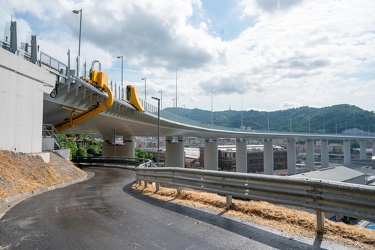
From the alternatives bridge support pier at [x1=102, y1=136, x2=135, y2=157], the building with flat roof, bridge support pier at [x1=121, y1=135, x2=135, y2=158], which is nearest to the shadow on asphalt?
the building with flat roof

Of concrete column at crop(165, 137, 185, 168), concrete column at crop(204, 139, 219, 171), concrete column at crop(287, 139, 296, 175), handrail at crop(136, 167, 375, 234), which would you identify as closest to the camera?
handrail at crop(136, 167, 375, 234)

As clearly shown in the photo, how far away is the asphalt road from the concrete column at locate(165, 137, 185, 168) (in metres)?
59.9

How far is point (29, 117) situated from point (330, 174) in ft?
161

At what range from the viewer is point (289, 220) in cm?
612

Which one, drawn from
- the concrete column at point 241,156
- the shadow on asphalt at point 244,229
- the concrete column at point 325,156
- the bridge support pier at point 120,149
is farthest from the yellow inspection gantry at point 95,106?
the concrete column at point 325,156

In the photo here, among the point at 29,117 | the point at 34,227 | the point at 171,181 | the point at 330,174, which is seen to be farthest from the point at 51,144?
the point at 330,174

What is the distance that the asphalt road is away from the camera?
5.17 meters

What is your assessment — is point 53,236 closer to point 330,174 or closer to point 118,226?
point 118,226

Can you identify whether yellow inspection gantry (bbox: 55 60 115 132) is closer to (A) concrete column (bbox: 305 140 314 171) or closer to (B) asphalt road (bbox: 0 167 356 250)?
(B) asphalt road (bbox: 0 167 356 250)

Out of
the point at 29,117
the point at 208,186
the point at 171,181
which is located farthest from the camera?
the point at 29,117

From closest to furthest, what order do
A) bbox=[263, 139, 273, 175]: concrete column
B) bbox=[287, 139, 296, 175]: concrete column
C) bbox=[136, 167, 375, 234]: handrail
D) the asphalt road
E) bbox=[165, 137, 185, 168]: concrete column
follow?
1. bbox=[136, 167, 375, 234]: handrail
2. the asphalt road
3. bbox=[165, 137, 185, 168]: concrete column
4. bbox=[263, 139, 273, 175]: concrete column
5. bbox=[287, 139, 296, 175]: concrete column

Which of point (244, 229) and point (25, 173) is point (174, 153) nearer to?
point (25, 173)

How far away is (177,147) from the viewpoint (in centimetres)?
6950

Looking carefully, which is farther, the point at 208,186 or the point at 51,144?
the point at 51,144
